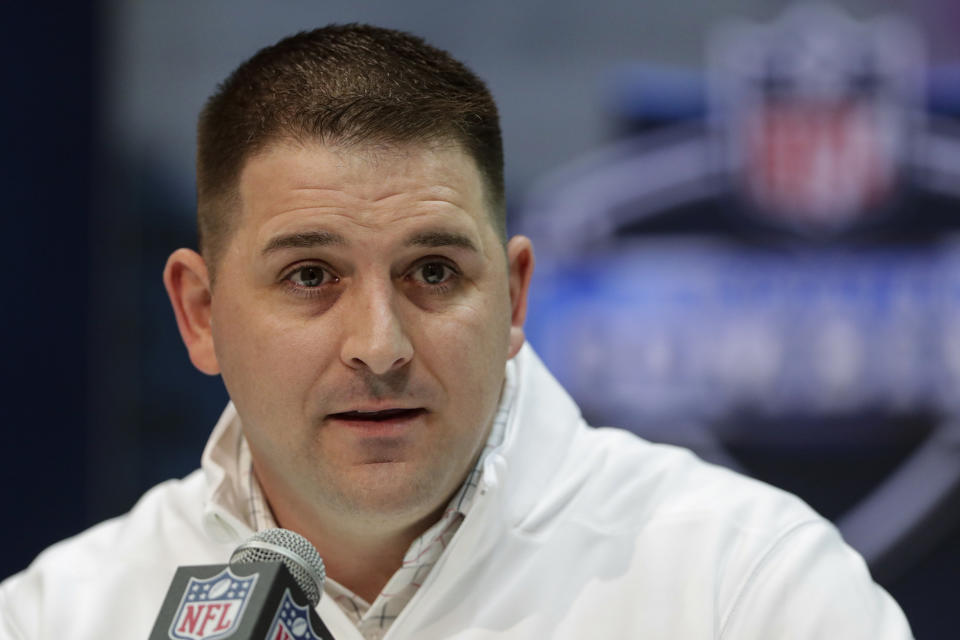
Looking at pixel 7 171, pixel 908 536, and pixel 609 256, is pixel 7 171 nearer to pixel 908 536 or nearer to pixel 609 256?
pixel 609 256

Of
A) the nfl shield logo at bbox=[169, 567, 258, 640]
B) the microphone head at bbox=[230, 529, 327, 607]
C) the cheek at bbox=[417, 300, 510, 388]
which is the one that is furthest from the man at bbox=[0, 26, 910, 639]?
the nfl shield logo at bbox=[169, 567, 258, 640]

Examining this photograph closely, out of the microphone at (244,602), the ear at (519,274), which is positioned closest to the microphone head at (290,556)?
the microphone at (244,602)

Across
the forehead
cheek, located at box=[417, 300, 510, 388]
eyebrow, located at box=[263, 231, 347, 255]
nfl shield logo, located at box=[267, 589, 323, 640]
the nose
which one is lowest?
nfl shield logo, located at box=[267, 589, 323, 640]

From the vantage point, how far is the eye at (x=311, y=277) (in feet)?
5.40

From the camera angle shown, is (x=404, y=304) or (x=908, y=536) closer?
(x=404, y=304)

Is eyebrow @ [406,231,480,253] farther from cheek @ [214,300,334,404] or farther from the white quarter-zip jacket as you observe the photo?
the white quarter-zip jacket

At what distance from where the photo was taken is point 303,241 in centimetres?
163

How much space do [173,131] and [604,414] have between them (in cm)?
171

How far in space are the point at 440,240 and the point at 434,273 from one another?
0.16 feet

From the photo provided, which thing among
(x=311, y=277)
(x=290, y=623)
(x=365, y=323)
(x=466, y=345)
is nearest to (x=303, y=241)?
(x=311, y=277)

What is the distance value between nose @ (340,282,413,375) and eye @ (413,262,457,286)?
0.22 ft

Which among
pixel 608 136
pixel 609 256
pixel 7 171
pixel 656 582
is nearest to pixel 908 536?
pixel 609 256

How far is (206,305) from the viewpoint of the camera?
189 centimetres

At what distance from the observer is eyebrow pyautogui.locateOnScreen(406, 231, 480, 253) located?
1637mm
